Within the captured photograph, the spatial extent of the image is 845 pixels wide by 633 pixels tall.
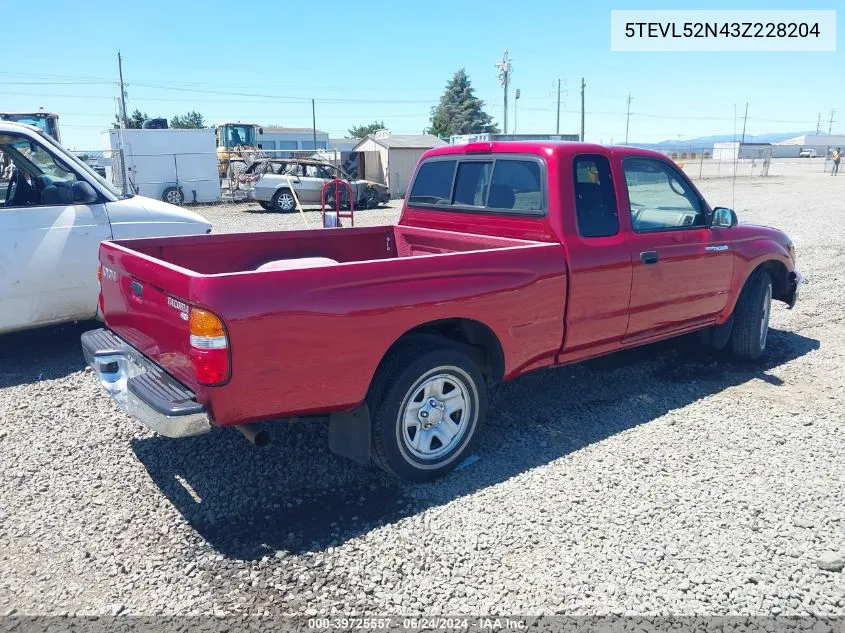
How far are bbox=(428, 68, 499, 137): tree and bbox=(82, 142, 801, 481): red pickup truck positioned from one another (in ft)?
247

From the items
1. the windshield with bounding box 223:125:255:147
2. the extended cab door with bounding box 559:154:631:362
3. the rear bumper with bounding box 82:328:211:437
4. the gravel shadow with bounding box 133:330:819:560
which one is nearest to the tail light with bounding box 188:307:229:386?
the rear bumper with bounding box 82:328:211:437

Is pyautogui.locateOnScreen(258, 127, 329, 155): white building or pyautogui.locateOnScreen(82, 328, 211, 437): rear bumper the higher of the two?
pyautogui.locateOnScreen(258, 127, 329, 155): white building

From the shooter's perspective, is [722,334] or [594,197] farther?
[722,334]

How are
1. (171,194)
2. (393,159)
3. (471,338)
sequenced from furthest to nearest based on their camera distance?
(393,159) → (171,194) → (471,338)

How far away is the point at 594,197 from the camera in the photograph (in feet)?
14.8

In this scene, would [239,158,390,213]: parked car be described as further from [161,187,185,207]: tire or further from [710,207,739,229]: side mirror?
[710,207,739,229]: side mirror

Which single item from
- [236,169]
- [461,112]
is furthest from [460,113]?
[236,169]

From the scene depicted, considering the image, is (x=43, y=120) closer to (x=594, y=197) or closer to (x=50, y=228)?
(x=50, y=228)

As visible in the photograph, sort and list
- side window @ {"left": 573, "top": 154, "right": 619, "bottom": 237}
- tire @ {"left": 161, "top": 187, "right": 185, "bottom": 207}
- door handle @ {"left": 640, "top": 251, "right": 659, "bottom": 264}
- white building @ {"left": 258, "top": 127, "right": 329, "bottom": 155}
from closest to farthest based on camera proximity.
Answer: side window @ {"left": 573, "top": 154, "right": 619, "bottom": 237}, door handle @ {"left": 640, "top": 251, "right": 659, "bottom": 264}, tire @ {"left": 161, "top": 187, "right": 185, "bottom": 207}, white building @ {"left": 258, "top": 127, "right": 329, "bottom": 155}

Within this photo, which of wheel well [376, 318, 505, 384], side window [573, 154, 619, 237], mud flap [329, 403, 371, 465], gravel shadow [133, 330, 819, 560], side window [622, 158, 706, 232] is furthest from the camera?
side window [622, 158, 706, 232]

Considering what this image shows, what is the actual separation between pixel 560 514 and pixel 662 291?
2.13 metres

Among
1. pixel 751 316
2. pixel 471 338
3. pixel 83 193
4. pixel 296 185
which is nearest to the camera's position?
pixel 471 338

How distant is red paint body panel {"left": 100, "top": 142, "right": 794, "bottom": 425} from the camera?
10.1 feet

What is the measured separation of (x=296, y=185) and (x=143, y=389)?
19.3 meters
